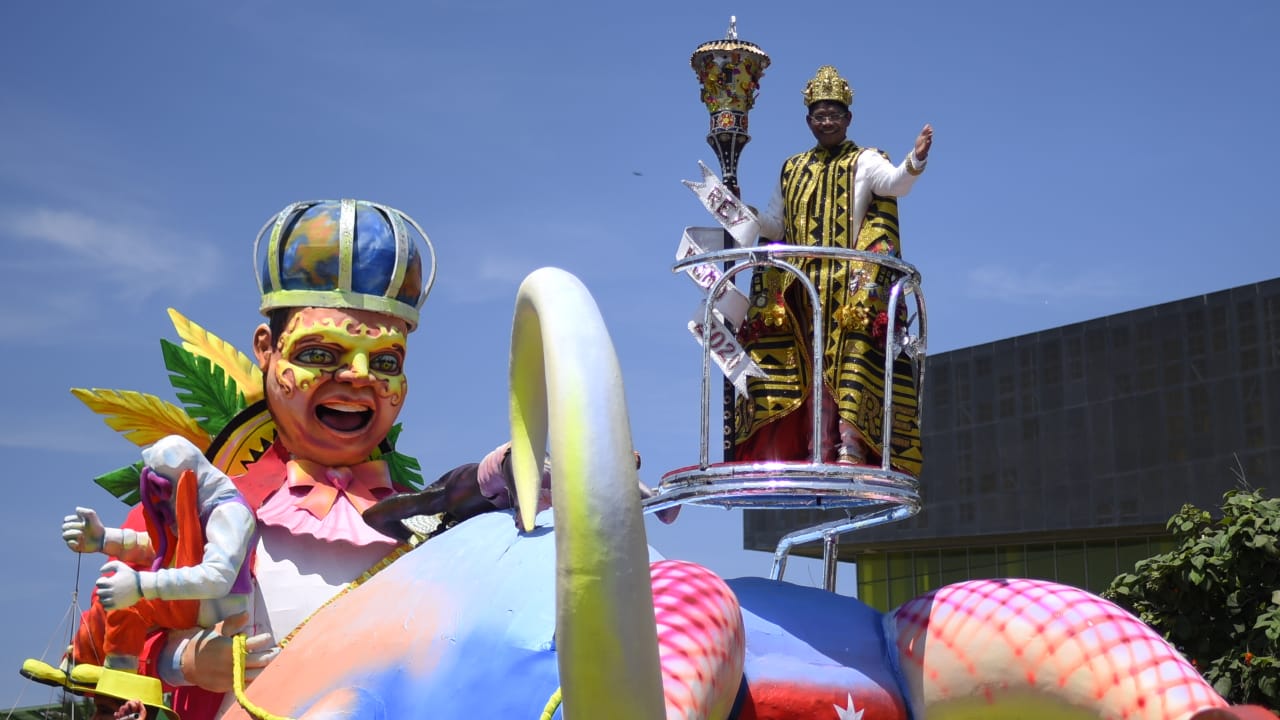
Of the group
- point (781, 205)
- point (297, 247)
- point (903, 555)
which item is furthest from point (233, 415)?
point (903, 555)

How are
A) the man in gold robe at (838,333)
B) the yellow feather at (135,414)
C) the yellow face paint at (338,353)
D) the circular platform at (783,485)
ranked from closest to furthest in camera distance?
the circular platform at (783,485) < the man in gold robe at (838,333) < the yellow face paint at (338,353) < the yellow feather at (135,414)

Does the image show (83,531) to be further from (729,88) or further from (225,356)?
(729,88)

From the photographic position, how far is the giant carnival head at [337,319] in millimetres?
6613

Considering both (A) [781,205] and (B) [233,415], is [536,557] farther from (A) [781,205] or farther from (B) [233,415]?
(B) [233,415]

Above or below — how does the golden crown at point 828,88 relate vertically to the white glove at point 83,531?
above

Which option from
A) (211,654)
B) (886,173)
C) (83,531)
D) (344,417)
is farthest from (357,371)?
(886,173)

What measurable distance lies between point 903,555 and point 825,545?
23006 mm

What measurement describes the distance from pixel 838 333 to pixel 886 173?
0.59 m

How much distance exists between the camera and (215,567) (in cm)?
550

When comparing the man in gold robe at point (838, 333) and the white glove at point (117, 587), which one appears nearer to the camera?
the man in gold robe at point (838, 333)

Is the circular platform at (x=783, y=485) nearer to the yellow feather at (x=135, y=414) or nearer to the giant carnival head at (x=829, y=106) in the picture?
the giant carnival head at (x=829, y=106)

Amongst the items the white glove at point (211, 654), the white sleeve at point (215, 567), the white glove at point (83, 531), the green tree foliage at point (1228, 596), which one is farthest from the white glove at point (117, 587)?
the green tree foliage at point (1228, 596)

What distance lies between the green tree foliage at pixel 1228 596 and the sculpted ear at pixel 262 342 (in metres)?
5.06

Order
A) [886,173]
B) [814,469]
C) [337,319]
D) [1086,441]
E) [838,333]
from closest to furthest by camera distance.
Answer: [814,469] → [838,333] → [886,173] → [337,319] → [1086,441]
